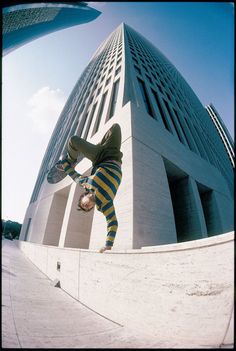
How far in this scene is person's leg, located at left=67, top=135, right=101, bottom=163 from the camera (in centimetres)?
308

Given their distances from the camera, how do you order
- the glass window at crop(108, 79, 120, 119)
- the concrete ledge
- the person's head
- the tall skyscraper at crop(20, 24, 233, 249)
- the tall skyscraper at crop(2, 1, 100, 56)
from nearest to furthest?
the concrete ledge
the tall skyscraper at crop(2, 1, 100, 56)
the person's head
the tall skyscraper at crop(20, 24, 233, 249)
the glass window at crop(108, 79, 120, 119)

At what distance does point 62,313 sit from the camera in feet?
10.3

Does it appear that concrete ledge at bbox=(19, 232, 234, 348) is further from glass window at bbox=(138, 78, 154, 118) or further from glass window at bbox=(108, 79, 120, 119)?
glass window at bbox=(138, 78, 154, 118)

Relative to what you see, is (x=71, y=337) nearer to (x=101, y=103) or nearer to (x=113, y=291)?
(x=113, y=291)

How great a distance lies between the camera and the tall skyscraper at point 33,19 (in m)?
2.39

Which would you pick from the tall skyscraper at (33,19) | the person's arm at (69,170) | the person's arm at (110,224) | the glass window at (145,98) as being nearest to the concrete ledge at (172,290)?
the person's arm at (110,224)

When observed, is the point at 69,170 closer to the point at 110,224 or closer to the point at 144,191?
the point at 110,224

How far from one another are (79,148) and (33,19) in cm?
322

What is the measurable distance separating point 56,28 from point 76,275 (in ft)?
24.6

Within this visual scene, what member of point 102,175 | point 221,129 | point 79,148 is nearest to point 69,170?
point 79,148

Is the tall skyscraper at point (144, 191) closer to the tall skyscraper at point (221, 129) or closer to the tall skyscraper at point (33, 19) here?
the tall skyscraper at point (33, 19)

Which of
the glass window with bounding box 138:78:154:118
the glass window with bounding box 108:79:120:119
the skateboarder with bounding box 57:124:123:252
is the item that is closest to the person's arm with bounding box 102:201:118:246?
the skateboarder with bounding box 57:124:123:252

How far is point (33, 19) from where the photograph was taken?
11.0 ft

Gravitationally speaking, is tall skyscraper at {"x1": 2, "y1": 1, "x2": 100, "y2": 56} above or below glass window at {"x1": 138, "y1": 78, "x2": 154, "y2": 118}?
below
